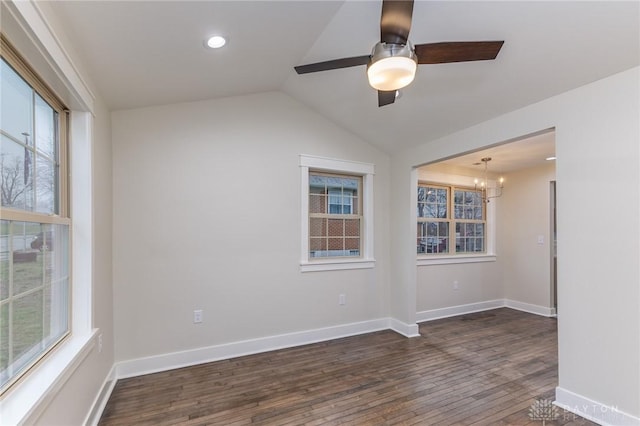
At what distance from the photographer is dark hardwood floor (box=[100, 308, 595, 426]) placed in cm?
224

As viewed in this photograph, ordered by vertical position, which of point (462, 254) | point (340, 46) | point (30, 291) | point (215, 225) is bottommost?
point (462, 254)

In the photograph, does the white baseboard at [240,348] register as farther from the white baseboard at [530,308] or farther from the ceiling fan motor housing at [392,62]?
the ceiling fan motor housing at [392,62]

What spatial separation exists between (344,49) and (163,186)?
2.12 meters

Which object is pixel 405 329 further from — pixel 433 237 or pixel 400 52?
pixel 400 52

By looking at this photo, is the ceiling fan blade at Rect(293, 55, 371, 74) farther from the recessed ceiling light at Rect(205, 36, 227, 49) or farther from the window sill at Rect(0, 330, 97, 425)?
the window sill at Rect(0, 330, 97, 425)

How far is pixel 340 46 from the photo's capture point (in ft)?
8.38

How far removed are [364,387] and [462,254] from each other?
128 inches

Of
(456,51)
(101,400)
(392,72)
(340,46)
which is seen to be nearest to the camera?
(392,72)

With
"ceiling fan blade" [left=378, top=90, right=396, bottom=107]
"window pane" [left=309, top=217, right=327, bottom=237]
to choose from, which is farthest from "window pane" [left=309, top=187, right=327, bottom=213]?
"ceiling fan blade" [left=378, top=90, right=396, bottom=107]

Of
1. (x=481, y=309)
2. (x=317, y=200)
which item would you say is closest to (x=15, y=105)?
(x=317, y=200)

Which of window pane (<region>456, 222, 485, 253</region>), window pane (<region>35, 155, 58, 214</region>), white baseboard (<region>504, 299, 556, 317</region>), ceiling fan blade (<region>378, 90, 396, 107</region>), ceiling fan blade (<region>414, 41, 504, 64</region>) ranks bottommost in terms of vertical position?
white baseboard (<region>504, 299, 556, 317</region>)

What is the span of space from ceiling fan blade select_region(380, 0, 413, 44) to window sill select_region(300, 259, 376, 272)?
264 cm

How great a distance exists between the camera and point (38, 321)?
1.68m

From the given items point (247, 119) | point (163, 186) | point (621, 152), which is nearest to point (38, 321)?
point (163, 186)
